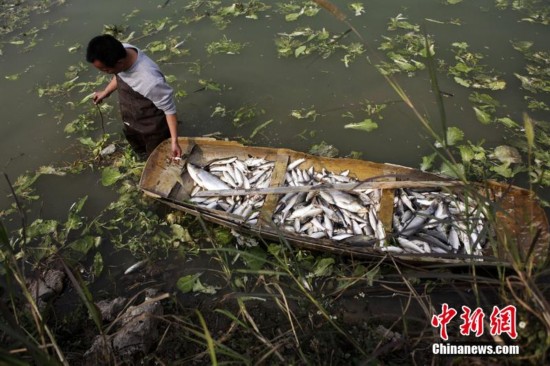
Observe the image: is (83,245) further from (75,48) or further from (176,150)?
(75,48)

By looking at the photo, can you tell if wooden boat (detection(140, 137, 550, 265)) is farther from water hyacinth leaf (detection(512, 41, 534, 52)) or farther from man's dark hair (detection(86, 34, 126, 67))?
water hyacinth leaf (detection(512, 41, 534, 52))

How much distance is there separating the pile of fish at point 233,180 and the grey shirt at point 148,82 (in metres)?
1.01

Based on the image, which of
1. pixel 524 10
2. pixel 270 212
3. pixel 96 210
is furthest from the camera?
pixel 524 10

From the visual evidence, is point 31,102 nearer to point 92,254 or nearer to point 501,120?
point 92,254

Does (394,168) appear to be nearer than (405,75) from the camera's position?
Yes

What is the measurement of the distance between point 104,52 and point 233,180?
7.30 ft

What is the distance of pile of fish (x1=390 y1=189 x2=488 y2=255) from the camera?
392 cm

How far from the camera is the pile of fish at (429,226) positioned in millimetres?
3920

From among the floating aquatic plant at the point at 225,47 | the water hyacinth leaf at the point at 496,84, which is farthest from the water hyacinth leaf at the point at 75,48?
the water hyacinth leaf at the point at 496,84

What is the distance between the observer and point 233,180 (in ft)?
16.7

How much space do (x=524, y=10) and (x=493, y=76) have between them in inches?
118

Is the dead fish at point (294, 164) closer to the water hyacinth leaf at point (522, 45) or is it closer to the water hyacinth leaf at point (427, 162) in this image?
the water hyacinth leaf at point (427, 162)

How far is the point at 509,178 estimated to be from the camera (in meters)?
5.22

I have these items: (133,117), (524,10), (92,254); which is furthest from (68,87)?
(524,10)
